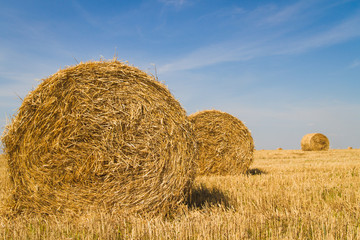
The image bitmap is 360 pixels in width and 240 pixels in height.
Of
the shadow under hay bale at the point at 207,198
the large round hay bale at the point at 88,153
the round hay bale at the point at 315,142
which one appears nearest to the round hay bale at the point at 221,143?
the shadow under hay bale at the point at 207,198

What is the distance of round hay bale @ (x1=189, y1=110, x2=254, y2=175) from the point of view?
26.7ft

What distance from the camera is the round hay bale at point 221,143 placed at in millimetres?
8141

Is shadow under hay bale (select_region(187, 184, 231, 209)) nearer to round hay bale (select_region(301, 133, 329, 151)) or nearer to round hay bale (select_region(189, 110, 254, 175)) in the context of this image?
round hay bale (select_region(189, 110, 254, 175))

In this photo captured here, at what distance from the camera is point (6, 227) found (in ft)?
11.6

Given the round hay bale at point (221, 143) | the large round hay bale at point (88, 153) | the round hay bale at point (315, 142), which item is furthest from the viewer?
the round hay bale at point (315, 142)

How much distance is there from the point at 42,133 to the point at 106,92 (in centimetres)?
109

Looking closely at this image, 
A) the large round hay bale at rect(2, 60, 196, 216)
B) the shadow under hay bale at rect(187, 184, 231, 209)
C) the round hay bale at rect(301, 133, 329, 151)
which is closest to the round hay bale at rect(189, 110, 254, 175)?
the shadow under hay bale at rect(187, 184, 231, 209)

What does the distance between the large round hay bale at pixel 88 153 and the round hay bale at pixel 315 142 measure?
17.0 metres

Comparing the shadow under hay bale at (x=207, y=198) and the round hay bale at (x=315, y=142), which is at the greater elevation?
the round hay bale at (x=315, y=142)

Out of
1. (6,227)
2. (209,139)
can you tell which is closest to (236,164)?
(209,139)

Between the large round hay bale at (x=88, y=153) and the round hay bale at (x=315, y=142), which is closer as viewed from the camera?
the large round hay bale at (x=88, y=153)

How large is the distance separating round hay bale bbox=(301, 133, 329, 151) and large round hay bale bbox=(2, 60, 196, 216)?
670 inches

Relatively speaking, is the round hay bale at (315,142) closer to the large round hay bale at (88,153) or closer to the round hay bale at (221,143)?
the round hay bale at (221,143)

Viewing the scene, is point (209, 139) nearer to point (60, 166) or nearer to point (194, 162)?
point (194, 162)
